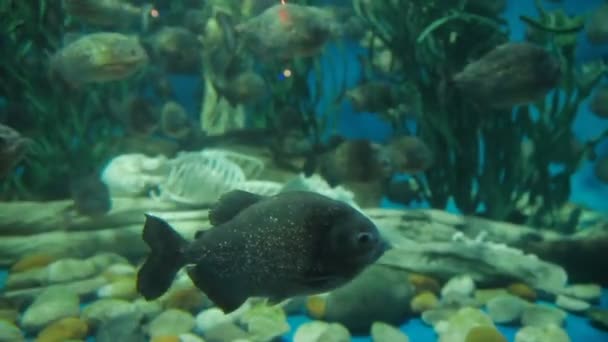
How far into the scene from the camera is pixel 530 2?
10156mm

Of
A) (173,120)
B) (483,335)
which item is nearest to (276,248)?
(483,335)

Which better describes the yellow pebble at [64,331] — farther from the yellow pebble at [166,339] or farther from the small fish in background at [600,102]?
the small fish in background at [600,102]

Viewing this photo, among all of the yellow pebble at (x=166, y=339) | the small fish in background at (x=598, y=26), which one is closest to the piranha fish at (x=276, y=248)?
the yellow pebble at (x=166, y=339)

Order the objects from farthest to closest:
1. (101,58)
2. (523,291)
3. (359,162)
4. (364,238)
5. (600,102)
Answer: (600,102), (359,162), (101,58), (523,291), (364,238)

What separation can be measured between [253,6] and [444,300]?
511 cm

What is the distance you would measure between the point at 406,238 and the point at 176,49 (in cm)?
473

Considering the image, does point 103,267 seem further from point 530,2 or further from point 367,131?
point 530,2

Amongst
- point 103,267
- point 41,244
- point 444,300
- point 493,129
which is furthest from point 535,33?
point 41,244

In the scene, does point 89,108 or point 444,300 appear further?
point 89,108

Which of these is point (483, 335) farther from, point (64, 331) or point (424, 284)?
point (64, 331)

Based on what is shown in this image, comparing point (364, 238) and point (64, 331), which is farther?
point (64, 331)

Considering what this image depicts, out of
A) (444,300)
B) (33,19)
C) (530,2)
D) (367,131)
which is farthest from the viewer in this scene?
(367,131)

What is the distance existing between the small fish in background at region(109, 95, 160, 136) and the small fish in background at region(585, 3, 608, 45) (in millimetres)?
6372

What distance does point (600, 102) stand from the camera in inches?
310
